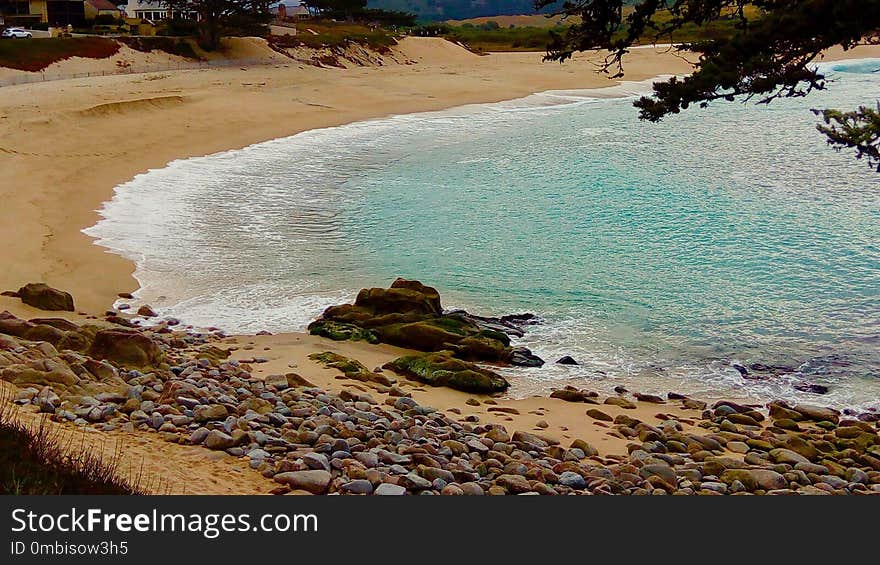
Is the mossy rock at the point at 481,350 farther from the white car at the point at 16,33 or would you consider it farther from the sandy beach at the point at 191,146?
the white car at the point at 16,33

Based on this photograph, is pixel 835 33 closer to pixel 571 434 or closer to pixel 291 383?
pixel 571 434

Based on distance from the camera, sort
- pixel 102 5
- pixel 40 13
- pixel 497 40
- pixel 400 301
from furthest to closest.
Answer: pixel 497 40 → pixel 102 5 → pixel 40 13 → pixel 400 301

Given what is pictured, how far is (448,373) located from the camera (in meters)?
12.6

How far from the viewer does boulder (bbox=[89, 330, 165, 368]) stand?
11.2 m

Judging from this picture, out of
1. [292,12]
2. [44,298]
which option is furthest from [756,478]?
[292,12]

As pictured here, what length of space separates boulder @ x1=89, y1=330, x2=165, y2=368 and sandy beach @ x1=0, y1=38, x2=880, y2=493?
1.34 meters

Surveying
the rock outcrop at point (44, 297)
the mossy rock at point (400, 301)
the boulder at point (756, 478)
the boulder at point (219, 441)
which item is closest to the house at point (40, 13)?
the rock outcrop at point (44, 297)

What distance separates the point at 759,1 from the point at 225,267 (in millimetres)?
12027

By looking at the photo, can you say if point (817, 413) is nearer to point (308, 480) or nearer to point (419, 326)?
point (419, 326)

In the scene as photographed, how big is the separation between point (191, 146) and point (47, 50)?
86.4 feet

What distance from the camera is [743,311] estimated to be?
1716 centimetres

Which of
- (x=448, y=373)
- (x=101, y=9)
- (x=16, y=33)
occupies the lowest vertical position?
(x=448, y=373)

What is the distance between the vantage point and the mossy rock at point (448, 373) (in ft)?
40.7

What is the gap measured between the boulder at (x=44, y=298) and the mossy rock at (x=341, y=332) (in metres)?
4.06
